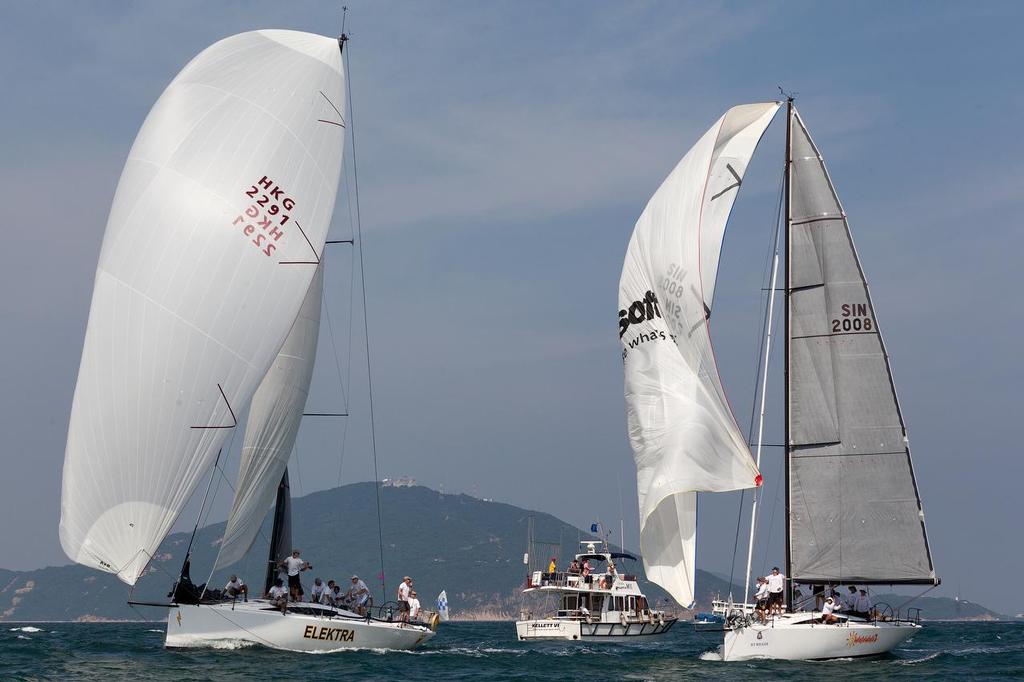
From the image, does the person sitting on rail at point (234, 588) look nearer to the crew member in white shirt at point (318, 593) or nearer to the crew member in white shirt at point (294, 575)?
the crew member in white shirt at point (294, 575)

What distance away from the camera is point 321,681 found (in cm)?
2652

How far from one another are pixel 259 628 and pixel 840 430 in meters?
15.3

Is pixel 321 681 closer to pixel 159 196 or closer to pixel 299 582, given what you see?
pixel 299 582

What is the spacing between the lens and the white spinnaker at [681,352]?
113ft

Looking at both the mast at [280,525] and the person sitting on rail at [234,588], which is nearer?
the person sitting on rail at [234,588]

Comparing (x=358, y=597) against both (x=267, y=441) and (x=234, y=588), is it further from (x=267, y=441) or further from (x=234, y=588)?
(x=267, y=441)

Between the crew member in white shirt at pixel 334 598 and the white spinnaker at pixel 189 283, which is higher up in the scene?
the white spinnaker at pixel 189 283

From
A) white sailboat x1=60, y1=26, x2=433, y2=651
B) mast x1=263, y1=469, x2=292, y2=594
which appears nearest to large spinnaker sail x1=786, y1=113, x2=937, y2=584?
white sailboat x1=60, y1=26, x2=433, y2=651

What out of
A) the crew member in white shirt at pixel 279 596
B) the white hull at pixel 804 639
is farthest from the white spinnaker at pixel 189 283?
the white hull at pixel 804 639

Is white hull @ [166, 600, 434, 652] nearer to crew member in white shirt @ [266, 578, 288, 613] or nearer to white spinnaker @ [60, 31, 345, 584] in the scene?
crew member in white shirt @ [266, 578, 288, 613]

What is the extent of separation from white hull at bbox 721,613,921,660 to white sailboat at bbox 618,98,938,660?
0.03 meters

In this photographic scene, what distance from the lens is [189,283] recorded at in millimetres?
29734

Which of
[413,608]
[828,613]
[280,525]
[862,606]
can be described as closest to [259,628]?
[280,525]

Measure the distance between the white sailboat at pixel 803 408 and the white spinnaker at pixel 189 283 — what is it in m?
10.1
